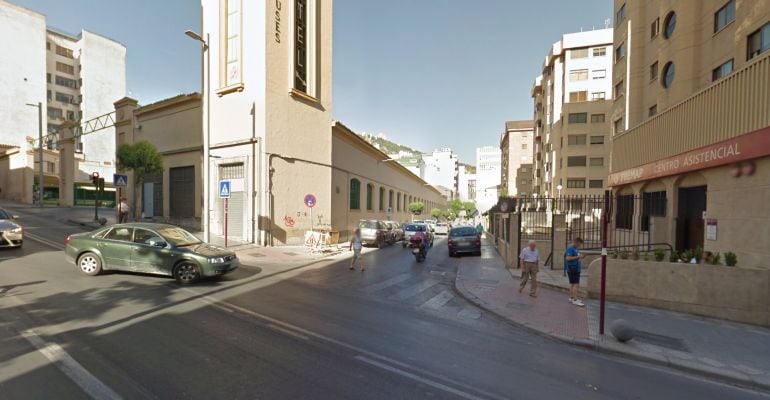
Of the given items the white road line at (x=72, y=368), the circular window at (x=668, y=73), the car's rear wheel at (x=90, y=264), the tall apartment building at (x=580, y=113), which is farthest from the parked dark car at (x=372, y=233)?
the tall apartment building at (x=580, y=113)

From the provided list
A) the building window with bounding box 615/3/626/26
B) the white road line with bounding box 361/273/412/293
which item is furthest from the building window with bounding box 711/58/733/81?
the white road line with bounding box 361/273/412/293

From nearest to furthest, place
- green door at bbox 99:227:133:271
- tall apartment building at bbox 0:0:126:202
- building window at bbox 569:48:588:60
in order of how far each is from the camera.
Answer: green door at bbox 99:227:133:271 → tall apartment building at bbox 0:0:126:202 → building window at bbox 569:48:588:60

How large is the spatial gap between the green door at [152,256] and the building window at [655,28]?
2311 centimetres

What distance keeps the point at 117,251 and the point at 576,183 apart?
4442 cm

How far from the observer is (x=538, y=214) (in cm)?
1483

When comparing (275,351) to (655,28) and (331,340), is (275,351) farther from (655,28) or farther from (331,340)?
(655,28)

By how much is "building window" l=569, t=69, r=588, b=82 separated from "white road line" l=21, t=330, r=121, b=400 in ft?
166

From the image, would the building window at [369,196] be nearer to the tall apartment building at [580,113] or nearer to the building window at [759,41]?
the tall apartment building at [580,113]

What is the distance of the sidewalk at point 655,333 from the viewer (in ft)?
16.7

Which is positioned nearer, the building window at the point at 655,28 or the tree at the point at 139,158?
the building window at the point at 655,28

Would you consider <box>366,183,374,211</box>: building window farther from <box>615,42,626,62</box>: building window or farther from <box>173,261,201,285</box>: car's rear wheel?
<box>173,261,201,285</box>: car's rear wheel

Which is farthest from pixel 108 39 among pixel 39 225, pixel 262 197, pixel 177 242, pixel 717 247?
pixel 717 247

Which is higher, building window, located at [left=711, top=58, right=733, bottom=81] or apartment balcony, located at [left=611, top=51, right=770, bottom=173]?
building window, located at [left=711, top=58, right=733, bottom=81]

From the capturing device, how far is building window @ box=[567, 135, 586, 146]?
40250mm
